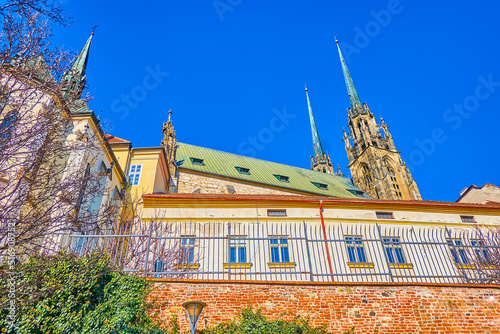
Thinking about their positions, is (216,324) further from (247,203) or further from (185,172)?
(185,172)

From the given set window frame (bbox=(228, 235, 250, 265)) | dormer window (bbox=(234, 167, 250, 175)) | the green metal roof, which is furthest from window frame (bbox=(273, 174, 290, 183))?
window frame (bbox=(228, 235, 250, 265))

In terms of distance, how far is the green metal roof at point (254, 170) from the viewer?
3179 cm

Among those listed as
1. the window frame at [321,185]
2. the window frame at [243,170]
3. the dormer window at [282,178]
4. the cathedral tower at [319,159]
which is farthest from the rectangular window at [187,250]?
the cathedral tower at [319,159]

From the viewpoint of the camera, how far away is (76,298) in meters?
7.14

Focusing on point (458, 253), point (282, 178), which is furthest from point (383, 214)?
point (282, 178)

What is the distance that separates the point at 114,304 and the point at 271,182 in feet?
85.5

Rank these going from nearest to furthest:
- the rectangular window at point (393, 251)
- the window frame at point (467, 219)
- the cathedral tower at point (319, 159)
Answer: the rectangular window at point (393, 251)
the window frame at point (467, 219)
the cathedral tower at point (319, 159)

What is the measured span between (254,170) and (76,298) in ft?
94.3

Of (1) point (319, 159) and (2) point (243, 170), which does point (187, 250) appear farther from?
(1) point (319, 159)

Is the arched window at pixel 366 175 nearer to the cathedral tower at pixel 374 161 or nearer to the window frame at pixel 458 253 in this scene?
the cathedral tower at pixel 374 161

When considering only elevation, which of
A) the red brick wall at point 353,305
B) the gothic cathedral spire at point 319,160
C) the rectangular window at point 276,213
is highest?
the gothic cathedral spire at point 319,160

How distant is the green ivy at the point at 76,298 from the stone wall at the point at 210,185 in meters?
20.2

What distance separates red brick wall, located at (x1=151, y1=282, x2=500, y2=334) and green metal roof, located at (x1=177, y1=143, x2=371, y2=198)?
70.9 ft

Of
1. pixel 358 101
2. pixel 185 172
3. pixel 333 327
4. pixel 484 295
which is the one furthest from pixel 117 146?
pixel 358 101
